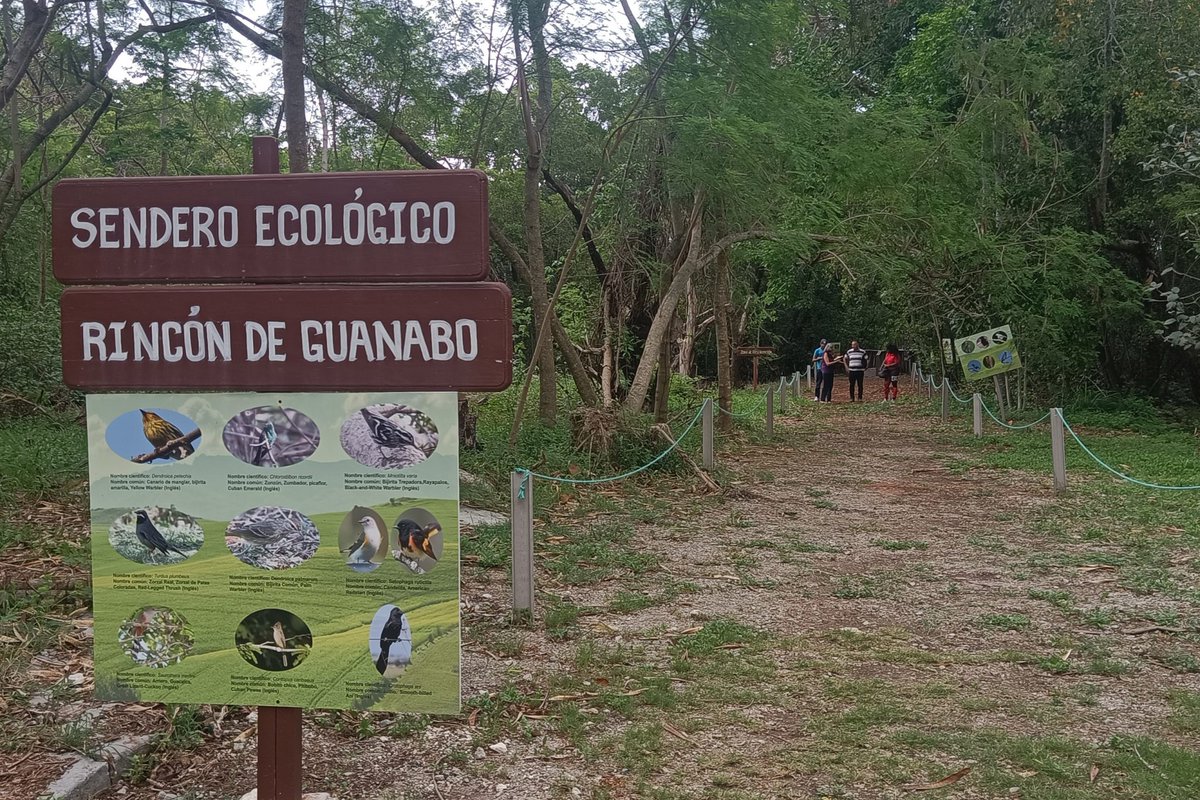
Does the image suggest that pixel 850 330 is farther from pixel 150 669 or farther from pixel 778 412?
pixel 150 669

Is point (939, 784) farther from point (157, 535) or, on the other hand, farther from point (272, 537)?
point (157, 535)

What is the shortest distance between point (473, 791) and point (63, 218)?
2653 mm

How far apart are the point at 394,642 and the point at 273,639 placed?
414mm

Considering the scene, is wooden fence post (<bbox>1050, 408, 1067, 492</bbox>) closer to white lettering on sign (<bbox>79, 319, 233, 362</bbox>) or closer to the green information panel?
the green information panel

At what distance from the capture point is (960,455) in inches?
603

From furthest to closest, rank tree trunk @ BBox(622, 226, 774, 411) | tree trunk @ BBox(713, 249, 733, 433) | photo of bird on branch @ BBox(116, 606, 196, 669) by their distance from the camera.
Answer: tree trunk @ BBox(713, 249, 733, 433), tree trunk @ BBox(622, 226, 774, 411), photo of bird on branch @ BBox(116, 606, 196, 669)

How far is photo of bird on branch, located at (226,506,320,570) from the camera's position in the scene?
324 cm

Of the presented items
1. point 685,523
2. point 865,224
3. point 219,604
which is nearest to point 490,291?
point 219,604

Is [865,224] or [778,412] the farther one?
[778,412]

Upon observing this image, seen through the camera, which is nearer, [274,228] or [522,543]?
[274,228]

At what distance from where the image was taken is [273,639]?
329 cm

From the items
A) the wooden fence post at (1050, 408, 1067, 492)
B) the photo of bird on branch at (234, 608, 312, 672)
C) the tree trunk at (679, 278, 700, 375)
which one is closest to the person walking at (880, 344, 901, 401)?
the tree trunk at (679, 278, 700, 375)

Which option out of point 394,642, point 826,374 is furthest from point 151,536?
point 826,374

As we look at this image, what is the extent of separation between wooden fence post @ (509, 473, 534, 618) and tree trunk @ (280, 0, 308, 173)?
2973mm
